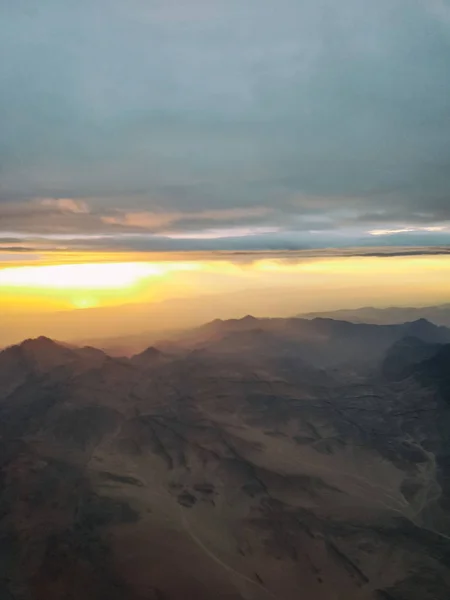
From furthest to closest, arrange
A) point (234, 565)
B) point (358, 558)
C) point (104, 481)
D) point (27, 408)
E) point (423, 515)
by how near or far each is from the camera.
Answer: point (27, 408) → point (104, 481) → point (423, 515) → point (358, 558) → point (234, 565)

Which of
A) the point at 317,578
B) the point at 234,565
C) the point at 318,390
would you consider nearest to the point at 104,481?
the point at 234,565

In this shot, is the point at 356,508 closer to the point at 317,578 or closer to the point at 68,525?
the point at 317,578

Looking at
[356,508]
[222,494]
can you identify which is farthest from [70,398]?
[356,508]

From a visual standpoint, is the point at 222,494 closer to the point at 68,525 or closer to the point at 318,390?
the point at 68,525

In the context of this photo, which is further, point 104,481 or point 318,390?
point 318,390

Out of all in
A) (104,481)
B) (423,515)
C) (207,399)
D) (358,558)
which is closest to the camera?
(358,558)

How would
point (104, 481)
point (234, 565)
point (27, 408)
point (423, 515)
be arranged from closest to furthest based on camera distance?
point (234, 565) < point (423, 515) < point (104, 481) < point (27, 408)
